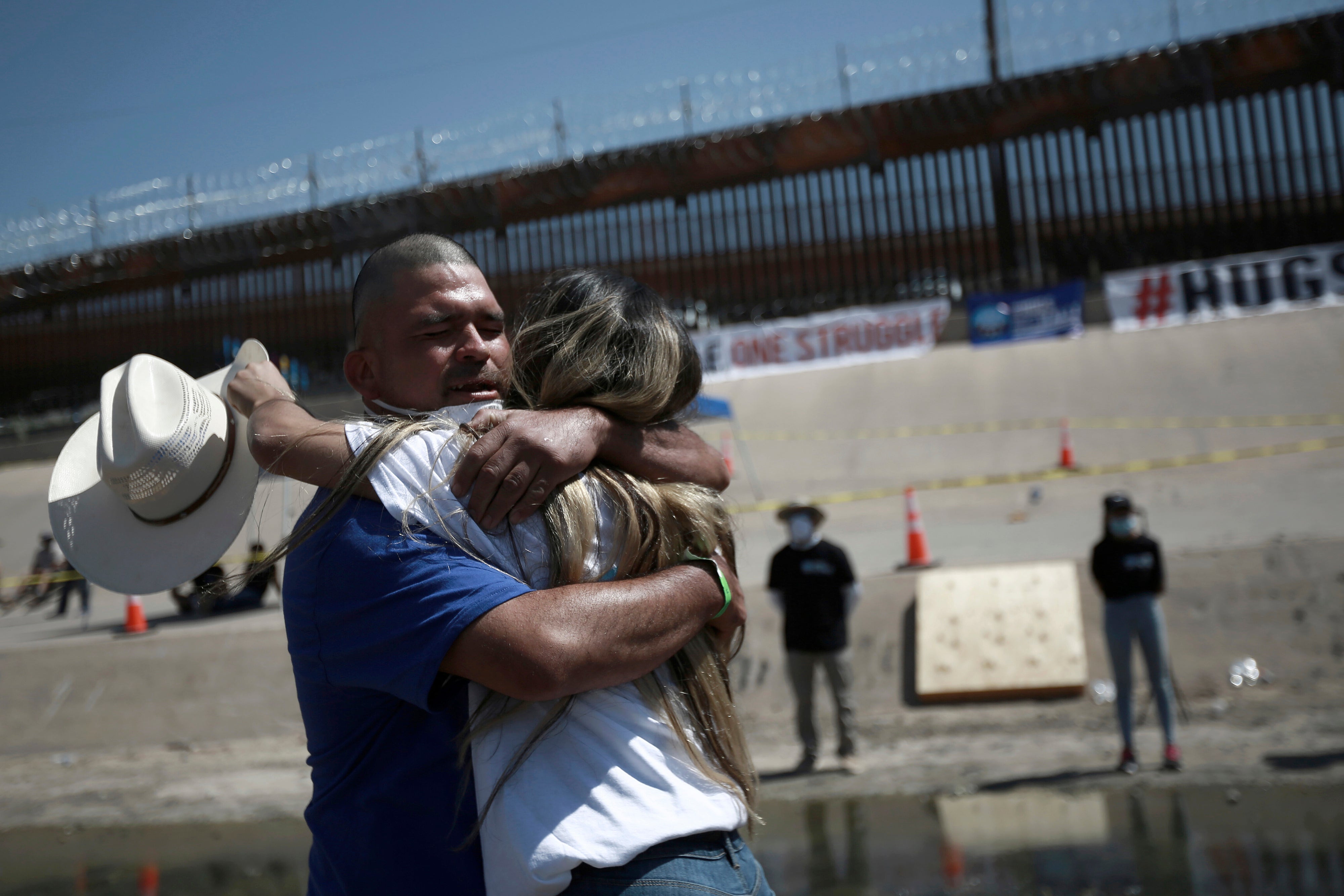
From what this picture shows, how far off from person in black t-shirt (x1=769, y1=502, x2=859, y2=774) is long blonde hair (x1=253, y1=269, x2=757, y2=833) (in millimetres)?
5644

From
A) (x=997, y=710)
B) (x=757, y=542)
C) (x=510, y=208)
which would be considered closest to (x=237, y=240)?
(x=510, y=208)

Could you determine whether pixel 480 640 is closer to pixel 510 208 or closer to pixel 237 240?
pixel 510 208

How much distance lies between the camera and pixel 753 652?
8539 mm

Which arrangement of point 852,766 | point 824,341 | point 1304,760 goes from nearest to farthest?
point 1304,760
point 852,766
point 824,341

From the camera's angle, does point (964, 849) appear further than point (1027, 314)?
No

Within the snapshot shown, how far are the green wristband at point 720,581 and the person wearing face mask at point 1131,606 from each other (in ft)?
18.2

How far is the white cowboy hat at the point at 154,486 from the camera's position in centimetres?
175

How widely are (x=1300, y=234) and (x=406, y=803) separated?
86.1ft

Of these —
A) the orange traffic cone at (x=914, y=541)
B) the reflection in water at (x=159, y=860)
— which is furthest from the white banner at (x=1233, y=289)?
the reflection in water at (x=159, y=860)

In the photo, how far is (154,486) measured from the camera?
1.77 meters

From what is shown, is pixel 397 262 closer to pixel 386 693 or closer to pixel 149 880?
pixel 386 693

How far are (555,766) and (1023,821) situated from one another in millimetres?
4937

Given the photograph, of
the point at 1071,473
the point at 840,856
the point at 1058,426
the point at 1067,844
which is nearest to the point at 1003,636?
the point at 1067,844

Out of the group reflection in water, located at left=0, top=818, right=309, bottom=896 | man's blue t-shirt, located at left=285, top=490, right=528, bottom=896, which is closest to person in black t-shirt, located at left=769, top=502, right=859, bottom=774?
reflection in water, located at left=0, top=818, right=309, bottom=896
